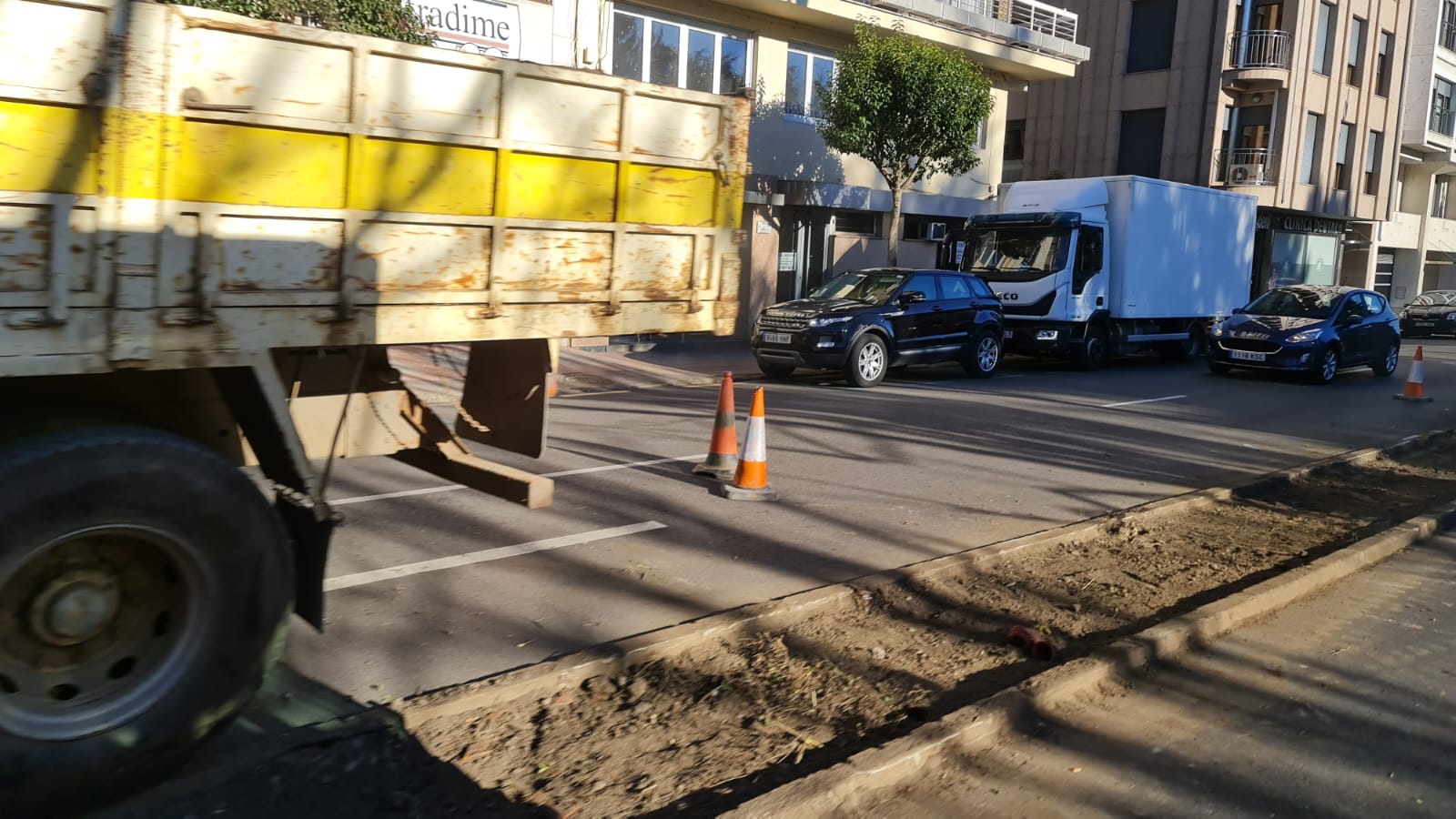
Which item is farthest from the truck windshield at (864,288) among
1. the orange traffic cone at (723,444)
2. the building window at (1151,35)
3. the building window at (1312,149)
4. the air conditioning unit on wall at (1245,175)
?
the building window at (1312,149)

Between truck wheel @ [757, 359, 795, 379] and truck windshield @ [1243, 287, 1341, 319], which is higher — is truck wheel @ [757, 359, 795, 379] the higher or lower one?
the lower one

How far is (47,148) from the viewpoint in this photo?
10.3 feet

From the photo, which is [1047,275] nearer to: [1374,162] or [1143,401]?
[1143,401]

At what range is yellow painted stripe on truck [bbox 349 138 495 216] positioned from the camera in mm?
3820

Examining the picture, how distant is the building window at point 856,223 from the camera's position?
23.4 meters

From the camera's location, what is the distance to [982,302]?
16953mm

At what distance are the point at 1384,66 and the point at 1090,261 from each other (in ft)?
94.3

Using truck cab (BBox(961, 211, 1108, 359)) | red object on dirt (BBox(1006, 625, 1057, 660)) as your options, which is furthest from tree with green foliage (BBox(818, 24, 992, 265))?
red object on dirt (BBox(1006, 625, 1057, 660))

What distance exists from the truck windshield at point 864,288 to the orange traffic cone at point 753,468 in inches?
317

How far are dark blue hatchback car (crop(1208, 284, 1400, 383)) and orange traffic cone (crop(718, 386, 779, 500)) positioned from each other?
12.3 metres

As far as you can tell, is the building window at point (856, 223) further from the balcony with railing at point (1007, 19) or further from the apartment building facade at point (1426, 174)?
the apartment building facade at point (1426, 174)

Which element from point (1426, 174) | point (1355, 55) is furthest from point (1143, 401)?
point (1426, 174)

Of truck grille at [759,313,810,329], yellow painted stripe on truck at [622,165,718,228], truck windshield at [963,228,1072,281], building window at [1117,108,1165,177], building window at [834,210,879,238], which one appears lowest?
truck grille at [759,313,810,329]

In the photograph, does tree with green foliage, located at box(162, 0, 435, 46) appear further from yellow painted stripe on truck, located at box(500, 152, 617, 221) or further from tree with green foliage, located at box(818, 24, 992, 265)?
tree with green foliage, located at box(818, 24, 992, 265)
